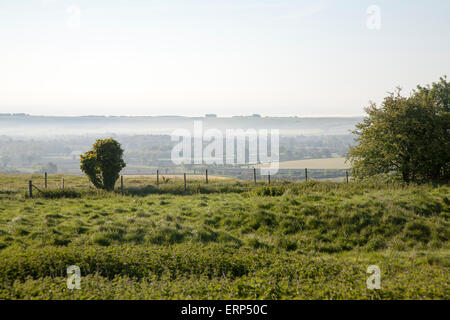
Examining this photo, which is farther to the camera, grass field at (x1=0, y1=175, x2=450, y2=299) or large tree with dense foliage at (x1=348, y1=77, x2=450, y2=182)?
large tree with dense foliage at (x1=348, y1=77, x2=450, y2=182)

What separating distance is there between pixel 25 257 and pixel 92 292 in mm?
3644

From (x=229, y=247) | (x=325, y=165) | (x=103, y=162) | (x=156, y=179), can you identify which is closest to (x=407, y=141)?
(x=229, y=247)

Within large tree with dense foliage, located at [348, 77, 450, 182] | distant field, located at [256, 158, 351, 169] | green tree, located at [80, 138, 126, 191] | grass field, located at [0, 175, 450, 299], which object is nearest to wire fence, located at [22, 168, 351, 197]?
green tree, located at [80, 138, 126, 191]

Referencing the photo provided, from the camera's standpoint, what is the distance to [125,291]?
301 inches

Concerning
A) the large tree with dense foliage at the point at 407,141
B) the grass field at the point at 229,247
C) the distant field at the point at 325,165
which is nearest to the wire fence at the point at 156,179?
the large tree with dense foliage at the point at 407,141

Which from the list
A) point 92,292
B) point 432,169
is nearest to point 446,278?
point 92,292

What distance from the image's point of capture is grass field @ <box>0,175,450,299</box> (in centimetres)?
786

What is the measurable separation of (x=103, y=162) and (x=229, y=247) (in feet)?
60.8

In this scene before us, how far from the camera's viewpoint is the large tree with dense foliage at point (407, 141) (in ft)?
82.0

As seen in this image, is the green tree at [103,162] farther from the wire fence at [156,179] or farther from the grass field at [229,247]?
the grass field at [229,247]

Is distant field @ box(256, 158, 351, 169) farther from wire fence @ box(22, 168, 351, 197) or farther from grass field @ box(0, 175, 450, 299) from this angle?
grass field @ box(0, 175, 450, 299)

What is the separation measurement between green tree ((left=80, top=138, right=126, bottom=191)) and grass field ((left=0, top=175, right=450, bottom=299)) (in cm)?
529

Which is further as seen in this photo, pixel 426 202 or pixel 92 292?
pixel 426 202

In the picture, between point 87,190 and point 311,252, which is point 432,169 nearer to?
point 311,252
